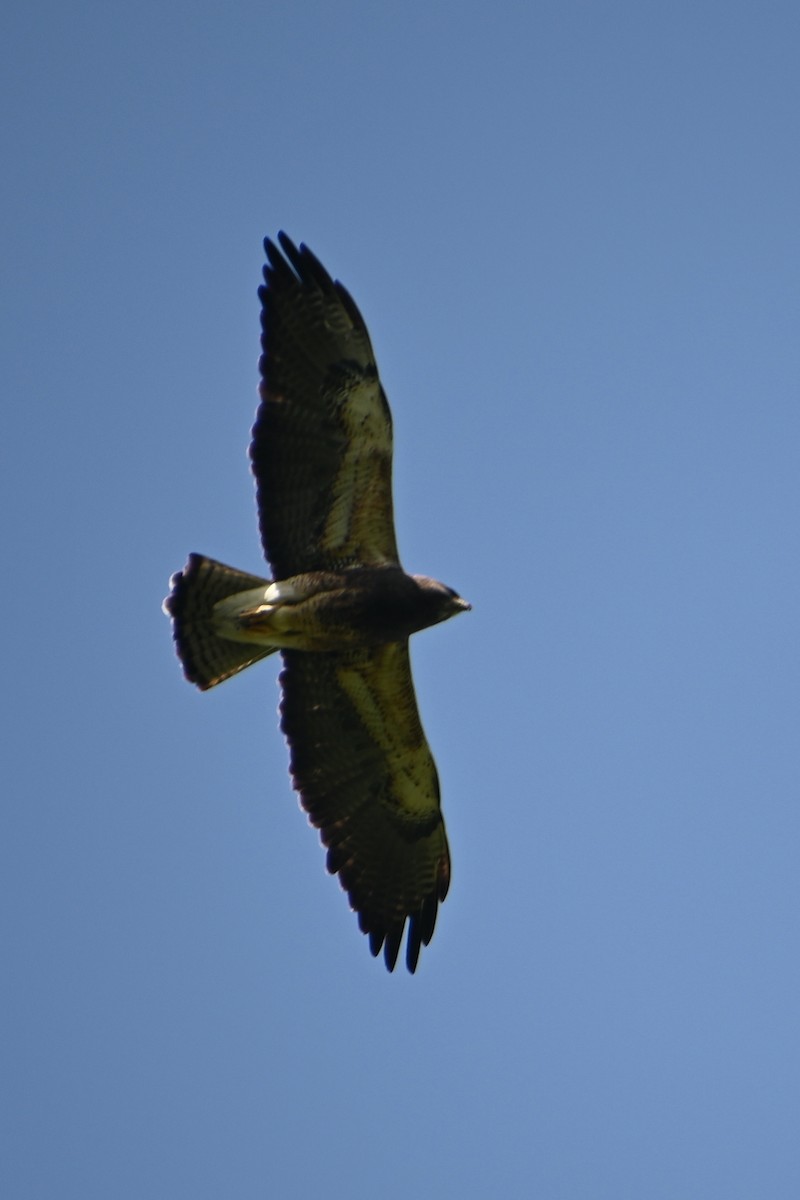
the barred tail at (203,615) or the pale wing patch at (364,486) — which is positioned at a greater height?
the pale wing patch at (364,486)

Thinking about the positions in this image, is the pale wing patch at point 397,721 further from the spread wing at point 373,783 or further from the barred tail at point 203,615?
the barred tail at point 203,615

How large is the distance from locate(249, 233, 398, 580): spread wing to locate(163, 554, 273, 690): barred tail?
1.81ft

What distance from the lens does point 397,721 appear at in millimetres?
12984

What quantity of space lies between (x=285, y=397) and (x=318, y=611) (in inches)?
58.2

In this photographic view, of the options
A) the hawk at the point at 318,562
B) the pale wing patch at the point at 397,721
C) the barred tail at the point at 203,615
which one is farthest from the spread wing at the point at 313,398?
the pale wing patch at the point at 397,721

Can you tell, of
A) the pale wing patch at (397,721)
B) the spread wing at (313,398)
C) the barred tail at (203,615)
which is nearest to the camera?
the spread wing at (313,398)

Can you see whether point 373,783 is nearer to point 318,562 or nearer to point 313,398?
point 318,562

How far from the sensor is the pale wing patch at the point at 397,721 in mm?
12805

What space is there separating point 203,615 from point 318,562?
2.89 feet

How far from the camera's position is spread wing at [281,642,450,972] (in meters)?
12.9

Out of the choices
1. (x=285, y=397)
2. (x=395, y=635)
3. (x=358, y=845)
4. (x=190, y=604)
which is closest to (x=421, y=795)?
(x=358, y=845)

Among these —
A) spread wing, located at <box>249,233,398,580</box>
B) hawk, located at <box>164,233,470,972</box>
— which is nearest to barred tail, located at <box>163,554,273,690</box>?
hawk, located at <box>164,233,470,972</box>

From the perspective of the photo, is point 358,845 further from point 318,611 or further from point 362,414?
point 362,414

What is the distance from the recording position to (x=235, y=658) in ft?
41.2
